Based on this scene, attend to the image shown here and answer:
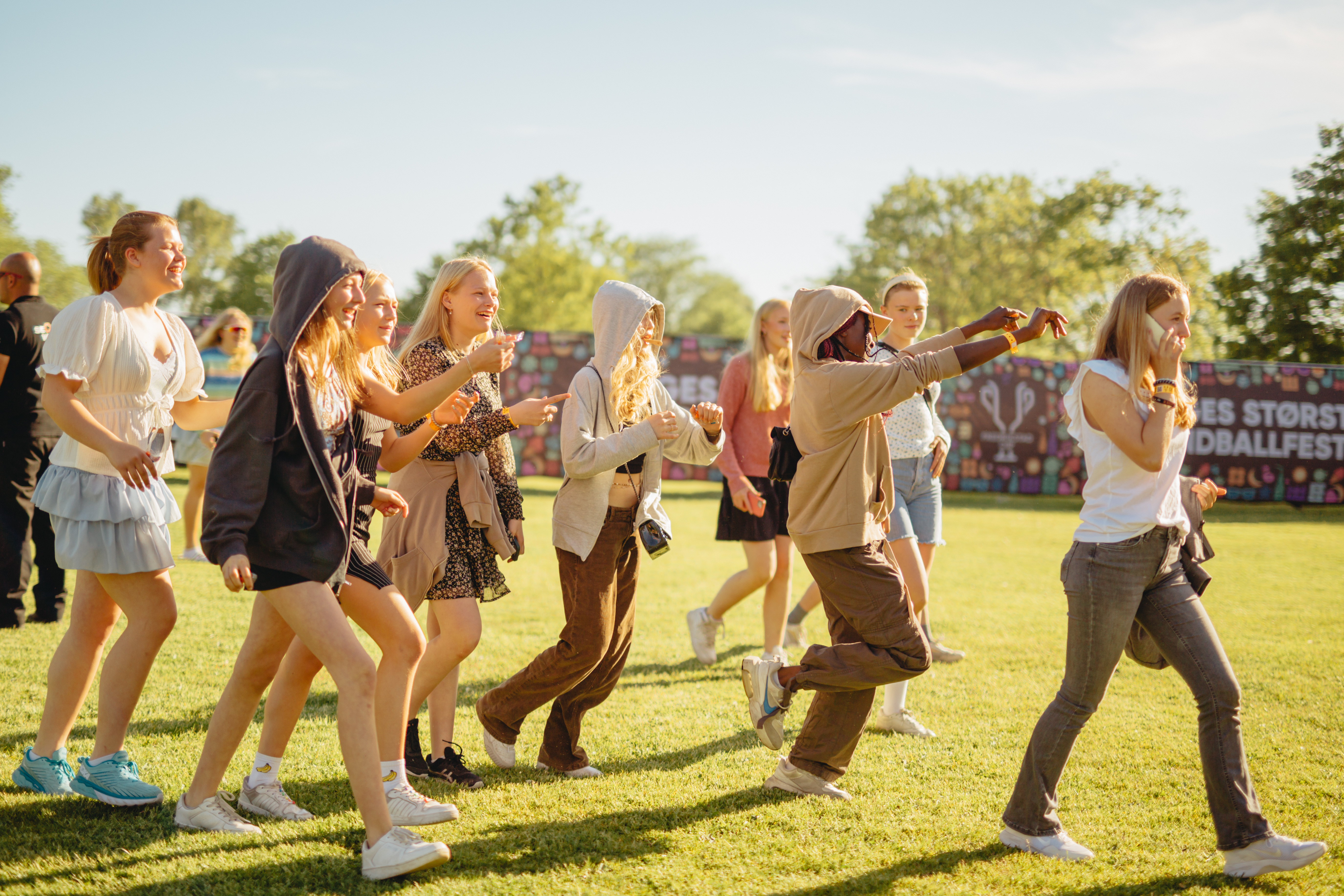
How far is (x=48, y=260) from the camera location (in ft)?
175

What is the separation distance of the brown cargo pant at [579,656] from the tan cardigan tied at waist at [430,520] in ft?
1.18

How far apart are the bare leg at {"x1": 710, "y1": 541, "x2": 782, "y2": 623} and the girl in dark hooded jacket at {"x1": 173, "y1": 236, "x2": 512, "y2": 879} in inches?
128

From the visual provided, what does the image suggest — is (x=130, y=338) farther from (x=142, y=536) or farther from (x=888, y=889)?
(x=888, y=889)

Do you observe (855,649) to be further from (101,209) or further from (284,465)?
(101,209)

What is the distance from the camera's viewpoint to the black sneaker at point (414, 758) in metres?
4.29

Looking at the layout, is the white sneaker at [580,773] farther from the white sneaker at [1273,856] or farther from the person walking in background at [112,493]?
the white sneaker at [1273,856]

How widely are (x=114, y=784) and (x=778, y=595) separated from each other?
12.3ft

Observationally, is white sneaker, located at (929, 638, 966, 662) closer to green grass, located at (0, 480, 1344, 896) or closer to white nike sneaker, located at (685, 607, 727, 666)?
green grass, located at (0, 480, 1344, 896)

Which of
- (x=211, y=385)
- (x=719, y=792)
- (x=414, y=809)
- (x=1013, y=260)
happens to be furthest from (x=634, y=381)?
(x=1013, y=260)

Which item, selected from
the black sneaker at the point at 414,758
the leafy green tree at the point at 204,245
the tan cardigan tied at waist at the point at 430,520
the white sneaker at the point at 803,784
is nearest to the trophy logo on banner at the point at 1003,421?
the white sneaker at the point at 803,784

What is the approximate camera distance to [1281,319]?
28000 mm

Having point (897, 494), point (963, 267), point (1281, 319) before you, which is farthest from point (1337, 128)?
point (897, 494)

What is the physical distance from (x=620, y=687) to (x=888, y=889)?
113 inches

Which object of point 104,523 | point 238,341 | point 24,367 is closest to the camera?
point 104,523
